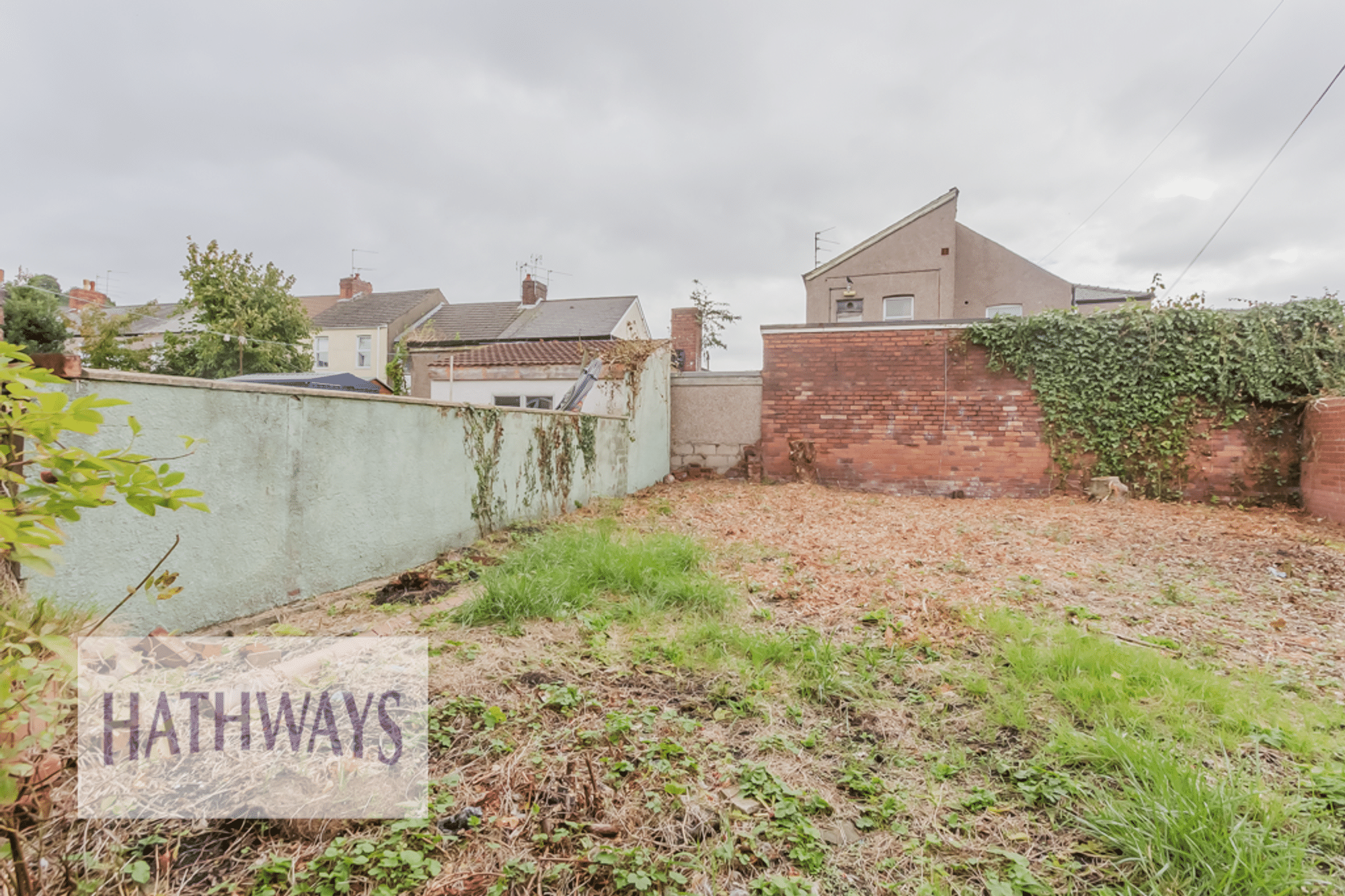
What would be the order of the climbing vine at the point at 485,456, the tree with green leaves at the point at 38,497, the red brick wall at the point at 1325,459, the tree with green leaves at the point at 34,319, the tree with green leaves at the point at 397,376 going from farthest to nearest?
the tree with green leaves at the point at 397,376 < the tree with green leaves at the point at 34,319 < the red brick wall at the point at 1325,459 < the climbing vine at the point at 485,456 < the tree with green leaves at the point at 38,497

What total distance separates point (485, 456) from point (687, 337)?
1383cm

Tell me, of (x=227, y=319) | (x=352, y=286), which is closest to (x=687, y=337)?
(x=227, y=319)

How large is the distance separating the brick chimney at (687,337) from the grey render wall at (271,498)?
44.2 ft

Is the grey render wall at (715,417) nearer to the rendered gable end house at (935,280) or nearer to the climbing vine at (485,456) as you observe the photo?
the climbing vine at (485,456)

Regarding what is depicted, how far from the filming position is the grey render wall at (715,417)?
37.9 feet

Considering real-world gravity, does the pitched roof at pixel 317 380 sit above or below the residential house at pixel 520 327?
below

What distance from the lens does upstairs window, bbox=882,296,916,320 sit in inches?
627

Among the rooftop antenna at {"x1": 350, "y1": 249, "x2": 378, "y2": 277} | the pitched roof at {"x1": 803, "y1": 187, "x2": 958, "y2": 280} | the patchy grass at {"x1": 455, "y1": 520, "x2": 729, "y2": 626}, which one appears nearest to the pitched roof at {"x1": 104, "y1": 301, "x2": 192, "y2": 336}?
the rooftop antenna at {"x1": 350, "y1": 249, "x2": 378, "y2": 277}

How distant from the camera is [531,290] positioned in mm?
26172

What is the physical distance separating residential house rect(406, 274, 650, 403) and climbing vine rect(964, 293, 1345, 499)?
10.0 meters

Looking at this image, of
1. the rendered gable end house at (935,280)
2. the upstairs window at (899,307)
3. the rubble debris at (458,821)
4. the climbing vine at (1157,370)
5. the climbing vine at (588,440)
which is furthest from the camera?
the upstairs window at (899,307)

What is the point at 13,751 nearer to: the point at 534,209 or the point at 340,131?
the point at 340,131

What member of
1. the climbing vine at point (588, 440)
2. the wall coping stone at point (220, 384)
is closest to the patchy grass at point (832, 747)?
the wall coping stone at point (220, 384)

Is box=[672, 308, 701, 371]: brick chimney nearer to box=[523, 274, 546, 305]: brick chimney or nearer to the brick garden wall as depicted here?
the brick garden wall
